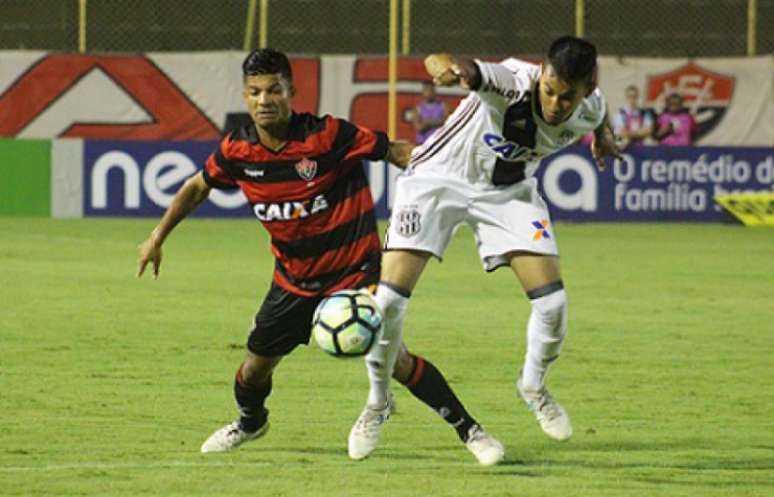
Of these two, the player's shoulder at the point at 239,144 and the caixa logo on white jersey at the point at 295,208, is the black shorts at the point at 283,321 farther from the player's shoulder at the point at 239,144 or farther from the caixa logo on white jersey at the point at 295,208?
the player's shoulder at the point at 239,144

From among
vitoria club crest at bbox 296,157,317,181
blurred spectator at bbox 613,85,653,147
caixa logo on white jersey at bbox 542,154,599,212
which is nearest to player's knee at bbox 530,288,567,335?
vitoria club crest at bbox 296,157,317,181

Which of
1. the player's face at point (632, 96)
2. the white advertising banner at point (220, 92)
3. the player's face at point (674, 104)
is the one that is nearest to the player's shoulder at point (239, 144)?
the white advertising banner at point (220, 92)

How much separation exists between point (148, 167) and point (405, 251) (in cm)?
1683

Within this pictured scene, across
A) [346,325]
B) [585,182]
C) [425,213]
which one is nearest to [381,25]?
[585,182]

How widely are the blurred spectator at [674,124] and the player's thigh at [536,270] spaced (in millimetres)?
18261

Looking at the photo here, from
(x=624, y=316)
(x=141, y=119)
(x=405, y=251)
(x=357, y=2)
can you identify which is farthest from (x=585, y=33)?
(x=405, y=251)

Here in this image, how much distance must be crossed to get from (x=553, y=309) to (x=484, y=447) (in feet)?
2.36

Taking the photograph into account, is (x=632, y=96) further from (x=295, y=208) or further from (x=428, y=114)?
(x=295, y=208)

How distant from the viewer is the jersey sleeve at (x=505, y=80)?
756 centimetres

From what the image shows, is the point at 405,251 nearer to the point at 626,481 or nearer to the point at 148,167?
the point at 626,481

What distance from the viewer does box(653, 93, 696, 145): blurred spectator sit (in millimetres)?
25969

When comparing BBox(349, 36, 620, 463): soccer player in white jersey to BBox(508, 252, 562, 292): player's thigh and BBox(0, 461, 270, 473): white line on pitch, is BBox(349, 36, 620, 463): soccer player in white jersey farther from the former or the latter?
BBox(0, 461, 270, 473): white line on pitch

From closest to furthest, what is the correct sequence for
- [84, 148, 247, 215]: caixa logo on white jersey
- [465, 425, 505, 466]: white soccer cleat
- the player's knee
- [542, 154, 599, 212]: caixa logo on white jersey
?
1. [465, 425, 505, 466]: white soccer cleat
2. the player's knee
3. [84, 148, 247, 215]: caixa logo on white jersey
4. [542, 154, 599, 212]: caixa logo on white jersey

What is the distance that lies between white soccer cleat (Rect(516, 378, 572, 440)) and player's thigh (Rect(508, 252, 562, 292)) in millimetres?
498
